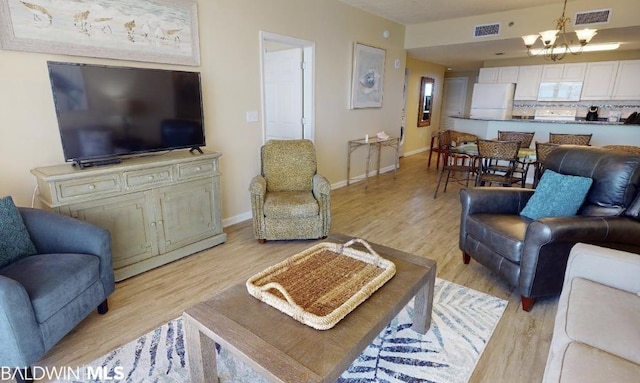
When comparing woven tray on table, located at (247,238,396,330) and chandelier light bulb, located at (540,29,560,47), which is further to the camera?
chandelier light bulb, located at (540,29,560,47)

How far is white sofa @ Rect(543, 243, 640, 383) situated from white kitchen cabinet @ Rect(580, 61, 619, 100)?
707 centimetres

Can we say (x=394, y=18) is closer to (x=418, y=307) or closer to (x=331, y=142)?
(x=331, y=142)

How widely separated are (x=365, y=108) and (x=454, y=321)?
13.3 feet

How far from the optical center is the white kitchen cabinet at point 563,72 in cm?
688

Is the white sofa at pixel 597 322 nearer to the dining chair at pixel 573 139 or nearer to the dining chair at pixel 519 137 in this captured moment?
the dining chair at pixel 573 139

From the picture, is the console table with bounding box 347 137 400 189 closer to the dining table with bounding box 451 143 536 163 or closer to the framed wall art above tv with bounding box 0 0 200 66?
the dining table with bounding box 451 143 536 163

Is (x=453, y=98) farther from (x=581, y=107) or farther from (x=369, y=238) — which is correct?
(x=369, y=238)

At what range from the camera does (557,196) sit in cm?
234

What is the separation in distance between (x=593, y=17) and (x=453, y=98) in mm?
5588

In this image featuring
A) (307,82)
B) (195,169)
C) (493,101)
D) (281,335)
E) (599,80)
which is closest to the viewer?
(281,335)

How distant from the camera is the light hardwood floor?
1811 mm

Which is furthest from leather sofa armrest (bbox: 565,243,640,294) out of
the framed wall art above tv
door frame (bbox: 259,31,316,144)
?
the framed wall art above tv

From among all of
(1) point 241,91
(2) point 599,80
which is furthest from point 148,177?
(2) point 599,80

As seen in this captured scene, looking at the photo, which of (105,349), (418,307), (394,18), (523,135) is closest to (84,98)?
(105,349)
